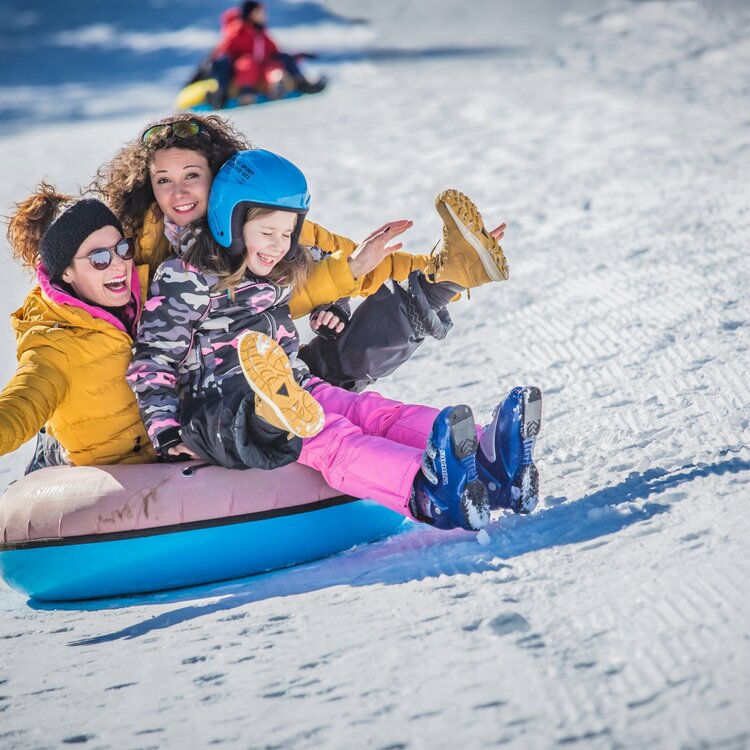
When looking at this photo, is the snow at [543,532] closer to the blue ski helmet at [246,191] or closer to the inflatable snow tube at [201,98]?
the blue ski helmet at [246,191]

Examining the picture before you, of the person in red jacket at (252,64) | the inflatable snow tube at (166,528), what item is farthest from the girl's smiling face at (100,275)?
the person in red jacket at (252,64)

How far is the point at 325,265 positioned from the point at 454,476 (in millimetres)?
903

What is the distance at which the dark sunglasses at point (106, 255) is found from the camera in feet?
8.91

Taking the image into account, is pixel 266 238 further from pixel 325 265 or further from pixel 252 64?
pixel 252 64

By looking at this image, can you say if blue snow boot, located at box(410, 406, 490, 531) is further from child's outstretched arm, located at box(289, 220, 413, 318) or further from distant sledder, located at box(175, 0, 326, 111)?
distant sledder, located at box(175, 0, 326, 111)

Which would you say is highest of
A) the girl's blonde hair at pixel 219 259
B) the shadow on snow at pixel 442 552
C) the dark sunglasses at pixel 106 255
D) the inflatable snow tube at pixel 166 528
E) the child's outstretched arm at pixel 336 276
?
the dark sunglasses at pixel 106 255

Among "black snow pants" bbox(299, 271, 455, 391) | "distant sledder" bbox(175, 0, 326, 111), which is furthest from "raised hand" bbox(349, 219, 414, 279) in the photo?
"distant sledder" bbox(175, 0, 326, 111)

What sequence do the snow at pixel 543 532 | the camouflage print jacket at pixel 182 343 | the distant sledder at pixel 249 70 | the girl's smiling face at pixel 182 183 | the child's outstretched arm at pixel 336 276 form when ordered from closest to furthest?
the snow at pixel 543 532
the camouflage print jacket at pixel 182 343
the girl's smiling face at pixel 182 183
the child's outstretched arm at pixel 336 276
the distant sledder at pixel 249 70

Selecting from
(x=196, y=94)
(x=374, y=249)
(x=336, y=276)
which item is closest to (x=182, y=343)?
(x=336, y=276)

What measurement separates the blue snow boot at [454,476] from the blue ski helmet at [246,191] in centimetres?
76

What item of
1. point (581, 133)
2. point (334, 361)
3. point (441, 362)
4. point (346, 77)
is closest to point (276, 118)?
point (346, 77)

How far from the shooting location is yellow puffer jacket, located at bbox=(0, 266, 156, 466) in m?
2.61

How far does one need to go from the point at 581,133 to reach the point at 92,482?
5.12 metres

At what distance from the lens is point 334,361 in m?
3.18
